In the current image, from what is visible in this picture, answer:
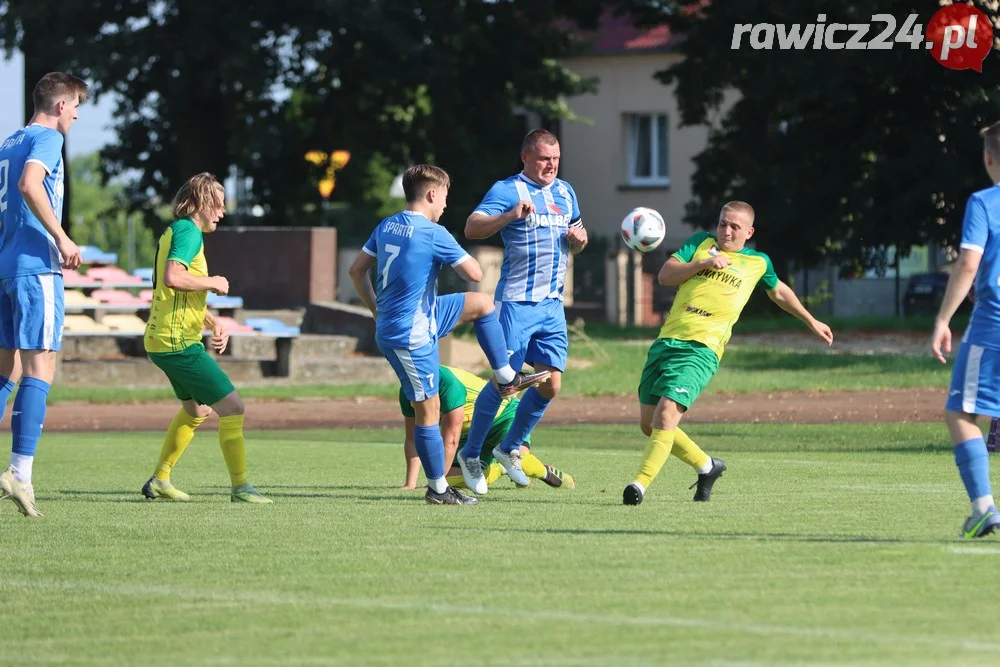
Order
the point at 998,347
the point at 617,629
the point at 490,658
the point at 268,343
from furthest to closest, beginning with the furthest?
the point at 268,343 < the point at 998,347 < the point at 617,629 < the point at 490,658

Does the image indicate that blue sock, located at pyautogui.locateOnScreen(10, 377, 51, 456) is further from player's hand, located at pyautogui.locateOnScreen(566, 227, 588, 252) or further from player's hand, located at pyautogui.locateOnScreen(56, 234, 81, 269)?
player's hand, located at pyautogui.locateOnScreen(566, 227, 588, 252)

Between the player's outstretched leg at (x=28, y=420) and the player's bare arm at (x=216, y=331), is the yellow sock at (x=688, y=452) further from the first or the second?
the player's outstretched leg at (x=28, y=420)

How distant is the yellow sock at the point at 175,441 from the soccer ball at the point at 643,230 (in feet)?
9.93

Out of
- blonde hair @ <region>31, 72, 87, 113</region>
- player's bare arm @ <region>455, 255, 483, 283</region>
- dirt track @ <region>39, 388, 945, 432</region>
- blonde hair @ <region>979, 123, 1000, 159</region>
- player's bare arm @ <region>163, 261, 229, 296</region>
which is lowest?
dirt track @ <region>39, 388, 945, 432</region>

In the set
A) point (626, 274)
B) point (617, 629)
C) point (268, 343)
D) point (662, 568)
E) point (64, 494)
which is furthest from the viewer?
point (626, 274)

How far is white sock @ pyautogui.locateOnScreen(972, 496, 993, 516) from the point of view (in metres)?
7.35

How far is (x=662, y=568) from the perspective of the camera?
6.61m

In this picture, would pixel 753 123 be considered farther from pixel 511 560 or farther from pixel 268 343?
pixel 511 560

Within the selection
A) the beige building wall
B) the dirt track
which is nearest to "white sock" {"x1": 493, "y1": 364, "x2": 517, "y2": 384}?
the dirt track

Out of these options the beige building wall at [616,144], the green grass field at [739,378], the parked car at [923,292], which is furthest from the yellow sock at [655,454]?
the beige building wall at [616,144]

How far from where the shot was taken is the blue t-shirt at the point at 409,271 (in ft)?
29.4

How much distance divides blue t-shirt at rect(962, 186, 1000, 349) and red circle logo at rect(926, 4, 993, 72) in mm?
20978

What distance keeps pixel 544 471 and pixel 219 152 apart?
24778 millimetres

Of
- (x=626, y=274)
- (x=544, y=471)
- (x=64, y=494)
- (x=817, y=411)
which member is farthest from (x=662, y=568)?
(x=626, y=274)
